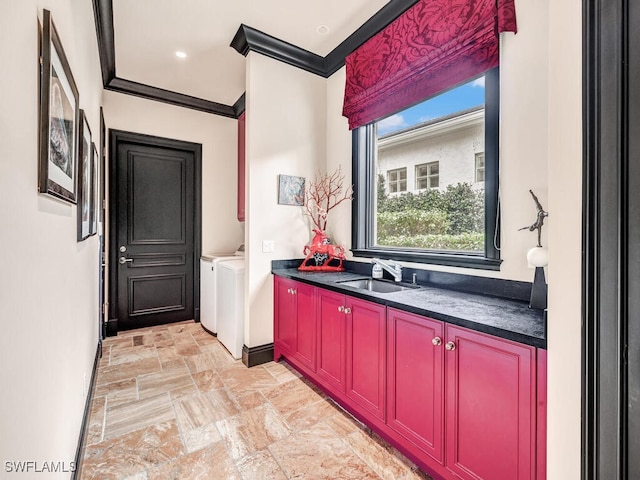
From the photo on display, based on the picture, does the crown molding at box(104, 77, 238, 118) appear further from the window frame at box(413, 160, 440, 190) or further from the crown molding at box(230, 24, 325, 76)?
the window frame at box(413, 160, 440, 190)

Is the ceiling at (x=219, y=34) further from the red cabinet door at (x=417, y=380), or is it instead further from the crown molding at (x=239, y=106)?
the red cabinet door at (x=417, y=380)

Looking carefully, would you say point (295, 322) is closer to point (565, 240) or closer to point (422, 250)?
point (422, 250)

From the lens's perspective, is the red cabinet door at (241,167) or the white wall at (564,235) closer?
the white wall at (564,235)

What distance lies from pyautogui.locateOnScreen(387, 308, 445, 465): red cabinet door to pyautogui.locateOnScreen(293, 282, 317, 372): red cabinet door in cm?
78

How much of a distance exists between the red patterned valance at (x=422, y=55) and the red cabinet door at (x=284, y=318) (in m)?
1.58

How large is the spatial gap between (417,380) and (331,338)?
2.42ft

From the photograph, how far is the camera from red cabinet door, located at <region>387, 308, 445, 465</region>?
1.41 m

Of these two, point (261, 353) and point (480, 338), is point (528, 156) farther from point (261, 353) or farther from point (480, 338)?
point (261, 353)

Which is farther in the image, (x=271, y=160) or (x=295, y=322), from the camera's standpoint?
(x=271, y=160)

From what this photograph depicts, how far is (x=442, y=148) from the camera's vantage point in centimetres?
224

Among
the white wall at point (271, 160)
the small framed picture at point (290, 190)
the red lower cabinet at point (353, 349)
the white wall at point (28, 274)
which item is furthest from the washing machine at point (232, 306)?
the white wall at point (28, 274)

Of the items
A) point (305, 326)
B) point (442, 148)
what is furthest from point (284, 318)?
point (442, 148)

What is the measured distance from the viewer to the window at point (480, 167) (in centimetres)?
197

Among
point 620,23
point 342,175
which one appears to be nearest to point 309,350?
point 342,175
